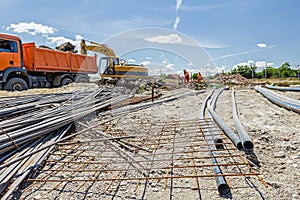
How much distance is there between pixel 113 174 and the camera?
223 cm

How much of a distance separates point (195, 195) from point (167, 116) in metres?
2.91

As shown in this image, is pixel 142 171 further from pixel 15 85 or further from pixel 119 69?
pixel 15 85

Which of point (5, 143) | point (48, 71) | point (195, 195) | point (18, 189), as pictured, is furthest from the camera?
point (48, 71)

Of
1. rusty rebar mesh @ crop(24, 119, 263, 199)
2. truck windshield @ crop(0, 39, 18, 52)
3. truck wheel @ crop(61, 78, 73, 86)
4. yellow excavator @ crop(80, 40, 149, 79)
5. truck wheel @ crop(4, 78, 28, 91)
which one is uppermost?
truck windshield @ crop(0, 39, 18, 52)

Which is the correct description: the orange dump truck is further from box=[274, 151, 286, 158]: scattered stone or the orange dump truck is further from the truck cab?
box=[274, 151, 286, 158]: scattered stone

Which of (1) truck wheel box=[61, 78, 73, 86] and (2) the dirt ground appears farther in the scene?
(1) truck wheel box=[61, 78, 73, 86]

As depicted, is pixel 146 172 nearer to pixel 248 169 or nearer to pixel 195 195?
pixel 195 195

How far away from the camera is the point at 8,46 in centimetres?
886

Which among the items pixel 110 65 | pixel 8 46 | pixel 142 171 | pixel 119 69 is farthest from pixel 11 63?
pixel 142 171

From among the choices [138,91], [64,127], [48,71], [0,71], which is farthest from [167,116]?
[48,71]

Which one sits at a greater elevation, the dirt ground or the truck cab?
the truck cab

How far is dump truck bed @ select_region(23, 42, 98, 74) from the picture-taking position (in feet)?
33.8

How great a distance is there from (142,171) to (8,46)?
9258mm

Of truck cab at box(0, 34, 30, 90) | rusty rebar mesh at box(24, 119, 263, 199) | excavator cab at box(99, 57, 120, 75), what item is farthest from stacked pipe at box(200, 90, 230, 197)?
truck cab at box(0, 34, 30, 90)
